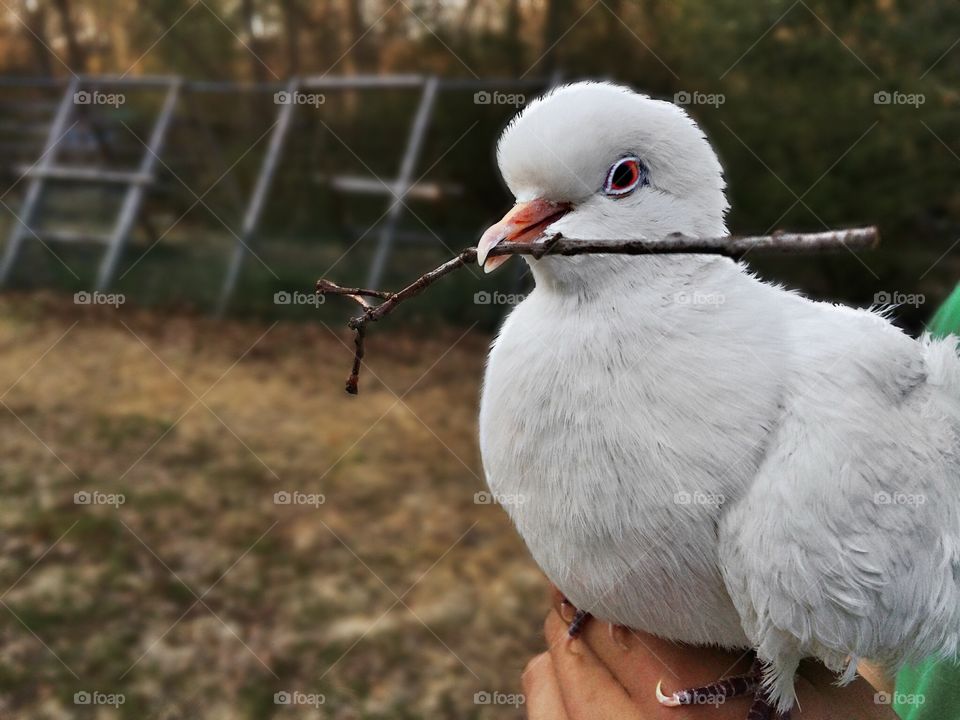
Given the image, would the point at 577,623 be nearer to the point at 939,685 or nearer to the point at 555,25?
the point at 939,685

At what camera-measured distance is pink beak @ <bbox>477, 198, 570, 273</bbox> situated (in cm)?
131

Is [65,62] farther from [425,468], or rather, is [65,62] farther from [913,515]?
[913,515]

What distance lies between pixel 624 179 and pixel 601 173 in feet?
0.14

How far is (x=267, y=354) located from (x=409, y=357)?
114cm

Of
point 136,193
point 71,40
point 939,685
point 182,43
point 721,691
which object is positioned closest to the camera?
point 721,691

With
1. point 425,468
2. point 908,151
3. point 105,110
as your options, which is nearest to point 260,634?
point 425,468

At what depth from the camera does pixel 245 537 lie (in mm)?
4648

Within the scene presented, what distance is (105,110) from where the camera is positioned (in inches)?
313

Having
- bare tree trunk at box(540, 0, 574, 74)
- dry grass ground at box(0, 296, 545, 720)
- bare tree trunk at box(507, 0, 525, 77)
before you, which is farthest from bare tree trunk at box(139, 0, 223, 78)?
bare tree trunk at box(540, 0, 574, 74)

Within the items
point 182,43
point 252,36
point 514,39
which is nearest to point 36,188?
point 182,43

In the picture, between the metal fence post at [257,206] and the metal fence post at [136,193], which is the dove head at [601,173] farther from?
the metal fence post at [136,193]

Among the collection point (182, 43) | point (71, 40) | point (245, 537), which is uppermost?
point (71, 40)

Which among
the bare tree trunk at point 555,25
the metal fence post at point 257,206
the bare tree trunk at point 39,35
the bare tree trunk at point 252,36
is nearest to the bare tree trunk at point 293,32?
the bare tree trunk at point 252,36

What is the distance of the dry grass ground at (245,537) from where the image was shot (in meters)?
3.75
